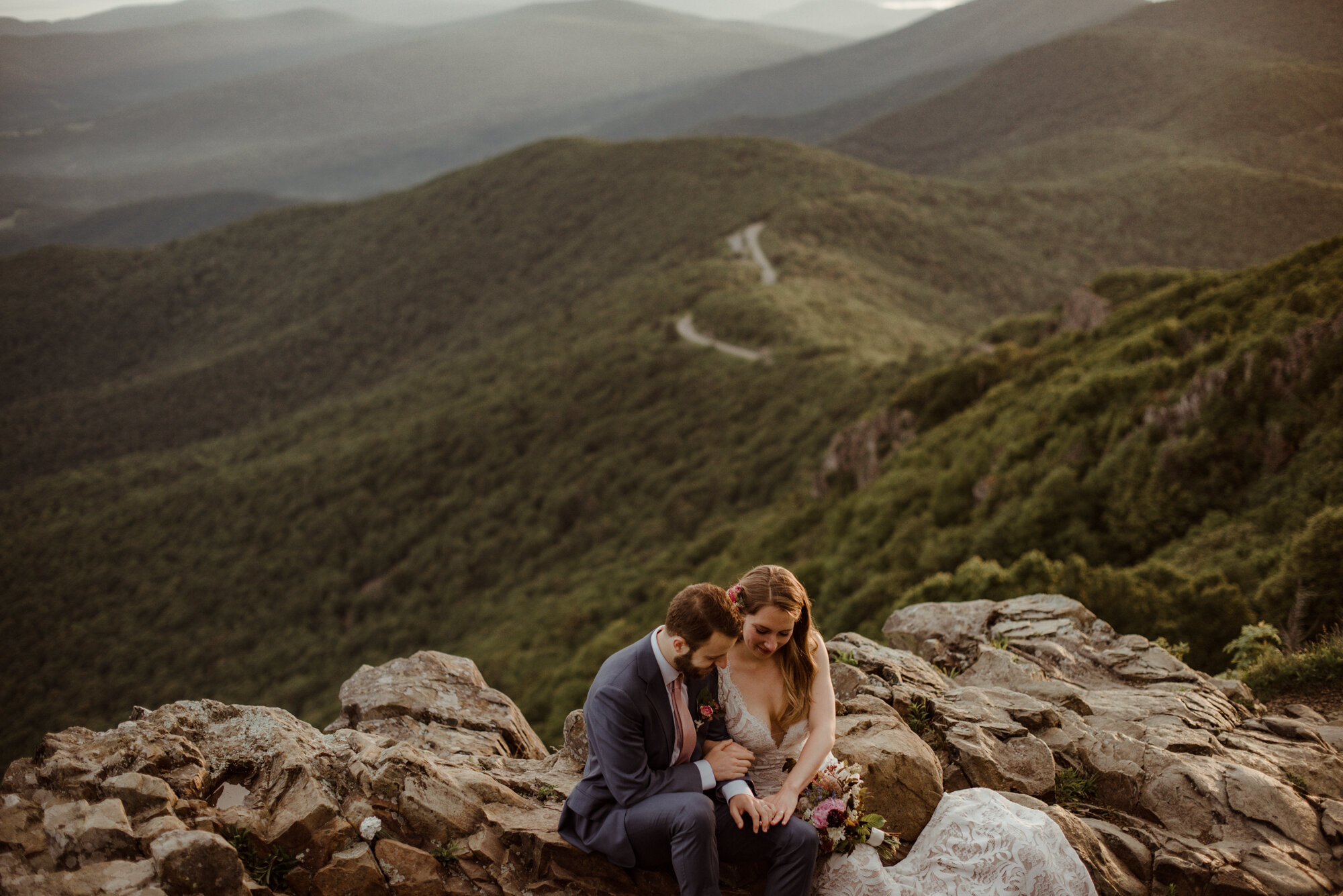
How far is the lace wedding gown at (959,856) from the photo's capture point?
5.11 m

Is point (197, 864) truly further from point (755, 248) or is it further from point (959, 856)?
point (755, 248)

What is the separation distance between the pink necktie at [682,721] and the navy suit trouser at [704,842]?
36 centimetres

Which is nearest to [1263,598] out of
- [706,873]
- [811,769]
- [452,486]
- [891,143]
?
[811,769]

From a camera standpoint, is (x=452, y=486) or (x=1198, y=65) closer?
(x=452, y=486)

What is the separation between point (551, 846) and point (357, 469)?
67507mm

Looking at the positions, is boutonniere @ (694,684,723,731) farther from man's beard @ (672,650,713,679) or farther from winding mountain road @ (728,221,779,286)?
winding mountain road @ (728,221,779,286)

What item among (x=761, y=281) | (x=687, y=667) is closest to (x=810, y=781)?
(x=687, y=667)

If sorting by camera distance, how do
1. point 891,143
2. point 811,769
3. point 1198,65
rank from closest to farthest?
point 811,769, point 1198,65, point 891,143

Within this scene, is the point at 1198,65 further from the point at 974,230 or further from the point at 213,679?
the point at 213,679

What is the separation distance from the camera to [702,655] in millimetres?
5008

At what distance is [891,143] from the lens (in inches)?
7156

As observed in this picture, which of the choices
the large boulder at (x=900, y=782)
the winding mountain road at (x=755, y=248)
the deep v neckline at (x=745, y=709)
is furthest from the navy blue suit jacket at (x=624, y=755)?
the winding mountain road at (x=755, y=248)

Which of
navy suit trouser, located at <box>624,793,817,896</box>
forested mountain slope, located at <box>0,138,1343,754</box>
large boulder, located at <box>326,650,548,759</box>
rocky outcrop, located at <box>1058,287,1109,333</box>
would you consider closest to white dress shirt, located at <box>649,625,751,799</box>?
navy suit trouser, located at <box>624,793,817,896</box>

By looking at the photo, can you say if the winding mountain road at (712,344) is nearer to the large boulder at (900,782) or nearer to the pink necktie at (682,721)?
the large boulder at (900,782)
